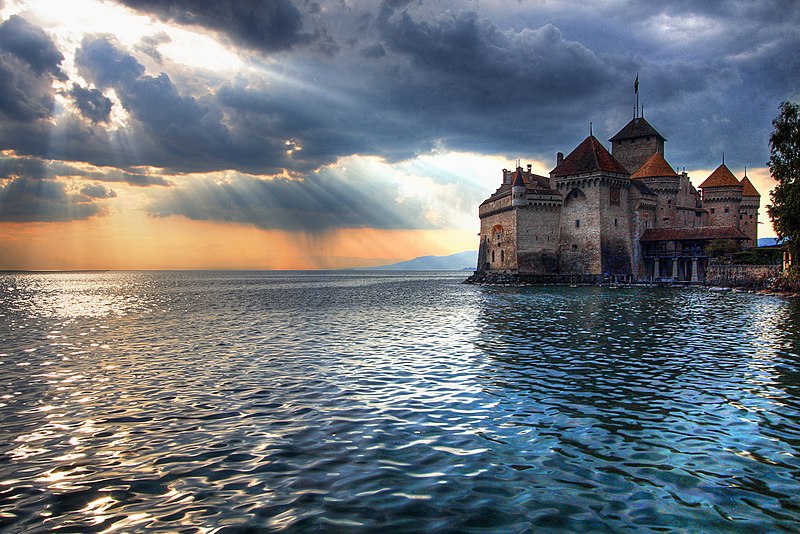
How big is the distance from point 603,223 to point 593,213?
1.74m

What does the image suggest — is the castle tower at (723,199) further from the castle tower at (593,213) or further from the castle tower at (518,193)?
the castle tower at (518,193)

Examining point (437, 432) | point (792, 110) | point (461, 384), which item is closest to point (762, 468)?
point (437, 432)

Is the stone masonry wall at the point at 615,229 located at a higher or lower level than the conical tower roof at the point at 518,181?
lower

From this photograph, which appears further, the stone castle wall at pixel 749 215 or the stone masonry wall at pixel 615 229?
the stone castle wall at pixel 749 215

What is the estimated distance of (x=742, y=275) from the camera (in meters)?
54.0

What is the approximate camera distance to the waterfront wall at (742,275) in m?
50.2

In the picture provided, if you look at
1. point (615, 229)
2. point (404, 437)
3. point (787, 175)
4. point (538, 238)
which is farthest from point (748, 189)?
point (404, 437)

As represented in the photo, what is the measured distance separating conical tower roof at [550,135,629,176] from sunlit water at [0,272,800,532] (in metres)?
47.7

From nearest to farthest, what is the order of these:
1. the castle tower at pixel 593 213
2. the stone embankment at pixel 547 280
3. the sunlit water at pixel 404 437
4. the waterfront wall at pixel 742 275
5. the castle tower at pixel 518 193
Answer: the sunlit water at pixel 404 437, the waterfront wall at pixel 742 275, the castle tower at pixel 593 213, the stone embankment at pixel 547 280, the castle tower at pixel 518 193

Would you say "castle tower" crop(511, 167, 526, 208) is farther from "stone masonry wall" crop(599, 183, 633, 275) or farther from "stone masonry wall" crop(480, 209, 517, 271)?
"stone masonry wall" crop(599, 183, 633, 275)

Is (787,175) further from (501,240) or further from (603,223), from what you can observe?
(501,240)

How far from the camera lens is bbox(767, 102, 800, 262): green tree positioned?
36.3 metres

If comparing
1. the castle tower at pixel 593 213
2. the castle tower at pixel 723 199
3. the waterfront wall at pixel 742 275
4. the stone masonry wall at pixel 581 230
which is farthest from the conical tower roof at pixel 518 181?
the castle tower at pixel 723 199

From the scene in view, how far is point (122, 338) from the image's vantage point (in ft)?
67.3
